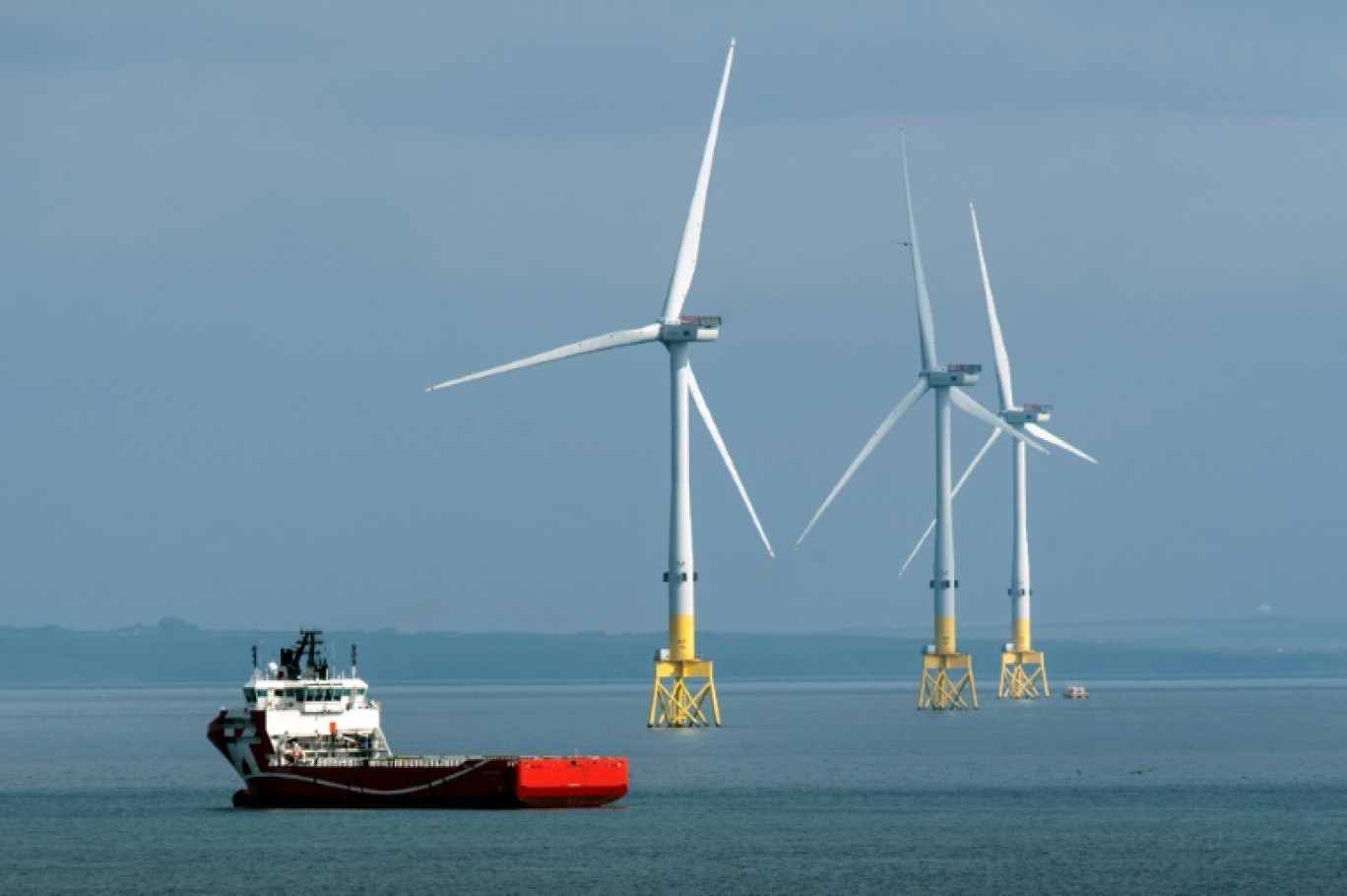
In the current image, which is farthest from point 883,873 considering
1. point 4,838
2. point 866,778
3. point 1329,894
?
point 866,778

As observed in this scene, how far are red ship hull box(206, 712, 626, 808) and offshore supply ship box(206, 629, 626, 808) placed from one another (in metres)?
0.05

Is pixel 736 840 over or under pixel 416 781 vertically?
under

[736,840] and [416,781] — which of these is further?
[416,781]

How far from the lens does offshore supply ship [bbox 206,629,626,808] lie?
13475cm

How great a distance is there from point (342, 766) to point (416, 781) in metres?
3.77

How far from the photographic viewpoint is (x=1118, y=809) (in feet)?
481

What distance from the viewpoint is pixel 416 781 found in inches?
5340

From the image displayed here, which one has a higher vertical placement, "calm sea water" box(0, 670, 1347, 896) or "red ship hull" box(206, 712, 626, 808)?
"red ship hull" box(206, 712, 626, 808)

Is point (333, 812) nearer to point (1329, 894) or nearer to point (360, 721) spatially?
point (360, 721)

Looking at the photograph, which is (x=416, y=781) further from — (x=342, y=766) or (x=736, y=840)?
(x=736, y=840)

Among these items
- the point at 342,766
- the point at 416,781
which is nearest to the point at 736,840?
the point at 416,781

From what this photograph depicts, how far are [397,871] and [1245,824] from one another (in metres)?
47.4

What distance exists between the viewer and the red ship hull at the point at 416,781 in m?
134

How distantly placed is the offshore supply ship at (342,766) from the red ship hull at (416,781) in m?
0.05
